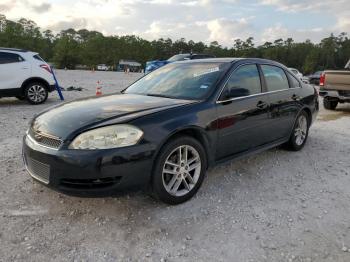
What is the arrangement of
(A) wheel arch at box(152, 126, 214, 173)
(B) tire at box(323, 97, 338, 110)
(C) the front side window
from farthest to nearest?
(B) tire at box(323, 97, 338, 110) < (C) the front side window < (A) wheel arch at box(152, 126, 214, 173)

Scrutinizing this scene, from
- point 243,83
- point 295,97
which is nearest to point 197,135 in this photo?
point 243,83

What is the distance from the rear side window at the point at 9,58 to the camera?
31.1ft

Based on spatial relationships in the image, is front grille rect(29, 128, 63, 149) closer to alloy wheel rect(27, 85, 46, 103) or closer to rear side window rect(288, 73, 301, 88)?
rear side window rect(288, 73, 301, 88)

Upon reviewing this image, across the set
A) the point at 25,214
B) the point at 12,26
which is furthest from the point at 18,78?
the point at 12,26

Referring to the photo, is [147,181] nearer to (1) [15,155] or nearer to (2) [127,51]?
(1) [15,155]

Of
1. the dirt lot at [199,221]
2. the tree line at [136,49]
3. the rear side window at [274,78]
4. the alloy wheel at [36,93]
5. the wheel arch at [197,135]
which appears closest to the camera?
the dirt lot at [199,221]

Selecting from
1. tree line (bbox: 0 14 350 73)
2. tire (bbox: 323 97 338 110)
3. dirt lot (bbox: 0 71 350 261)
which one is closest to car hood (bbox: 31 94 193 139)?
dirt lot (bbox: 0 71 350 261)

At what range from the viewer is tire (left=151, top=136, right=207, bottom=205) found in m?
3.41

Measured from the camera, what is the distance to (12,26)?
266 feet

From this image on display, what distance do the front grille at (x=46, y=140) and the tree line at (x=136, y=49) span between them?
82.4m

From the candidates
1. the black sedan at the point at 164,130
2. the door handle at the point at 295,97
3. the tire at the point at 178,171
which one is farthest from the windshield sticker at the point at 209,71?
the door handle at the point at 295,97

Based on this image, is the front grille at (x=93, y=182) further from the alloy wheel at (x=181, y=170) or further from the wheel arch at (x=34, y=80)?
the wheel arch at (x=34, y=80)

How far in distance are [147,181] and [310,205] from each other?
1.81 m

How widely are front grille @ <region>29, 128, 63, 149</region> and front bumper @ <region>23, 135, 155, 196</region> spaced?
6 centimetres
